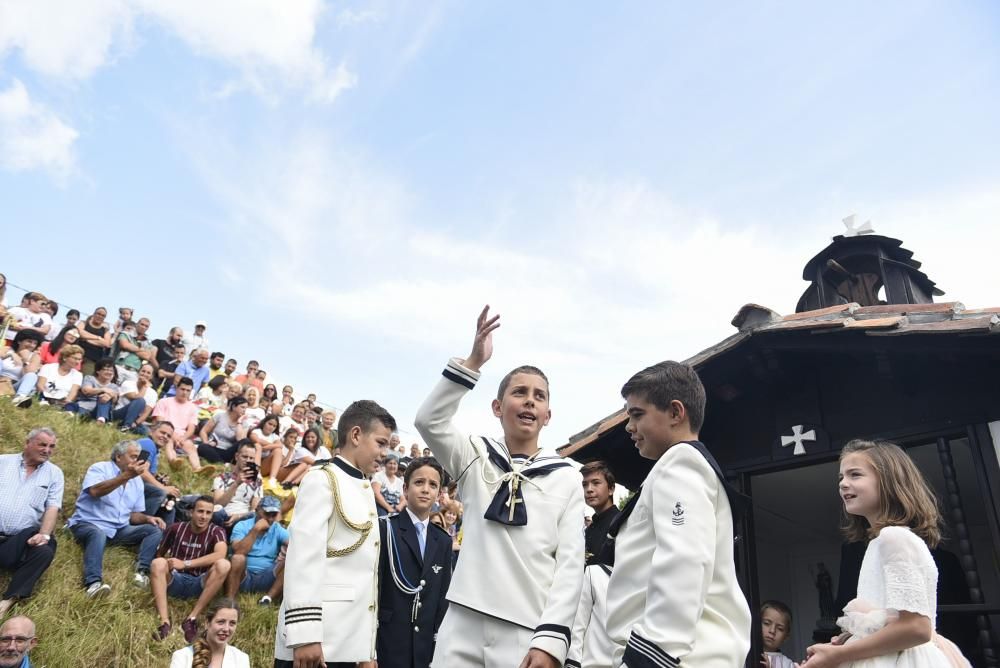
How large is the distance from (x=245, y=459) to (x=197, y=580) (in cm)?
179

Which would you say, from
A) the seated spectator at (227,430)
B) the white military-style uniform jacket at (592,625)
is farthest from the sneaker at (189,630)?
the white military-style uniform jacket at (592,625)

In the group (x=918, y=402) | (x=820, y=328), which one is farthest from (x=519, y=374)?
(x=918, y=402)

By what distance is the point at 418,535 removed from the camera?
505 centimetres

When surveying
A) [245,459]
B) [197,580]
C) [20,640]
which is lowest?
[20,640]

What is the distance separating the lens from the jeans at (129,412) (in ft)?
34.7

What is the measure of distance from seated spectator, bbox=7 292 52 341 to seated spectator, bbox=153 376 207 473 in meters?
2.28

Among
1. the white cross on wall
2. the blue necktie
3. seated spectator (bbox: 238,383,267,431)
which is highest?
seated spectator (bbox: 238,383,267,431)

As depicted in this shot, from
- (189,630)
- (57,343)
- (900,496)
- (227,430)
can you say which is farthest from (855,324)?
(57,343)

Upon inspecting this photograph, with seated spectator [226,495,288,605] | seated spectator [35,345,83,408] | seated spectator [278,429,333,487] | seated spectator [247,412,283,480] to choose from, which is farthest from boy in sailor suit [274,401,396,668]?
seated spectator [35,345,83,408]

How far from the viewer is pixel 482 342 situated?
333 cm

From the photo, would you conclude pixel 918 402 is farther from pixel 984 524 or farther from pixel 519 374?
pixel 984 524

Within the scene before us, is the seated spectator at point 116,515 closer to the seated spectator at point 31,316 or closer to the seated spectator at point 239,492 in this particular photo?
the seated spectator at point 239,492

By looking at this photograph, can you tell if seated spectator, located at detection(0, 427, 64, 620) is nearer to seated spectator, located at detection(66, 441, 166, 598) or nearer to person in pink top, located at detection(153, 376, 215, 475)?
seated spectator, located at detection(66, 441, 166, 598)

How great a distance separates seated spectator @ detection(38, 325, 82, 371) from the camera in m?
11.0
